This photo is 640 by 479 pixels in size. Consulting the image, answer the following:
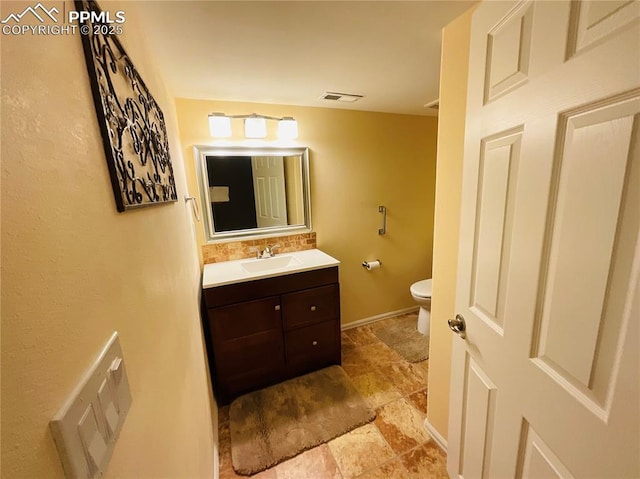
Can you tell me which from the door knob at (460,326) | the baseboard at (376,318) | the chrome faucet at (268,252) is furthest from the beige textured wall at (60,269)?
the baseboard at (376,318)

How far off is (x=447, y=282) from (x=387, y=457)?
3.32 ft

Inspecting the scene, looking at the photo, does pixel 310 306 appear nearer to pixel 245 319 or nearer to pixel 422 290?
pixel 245 319

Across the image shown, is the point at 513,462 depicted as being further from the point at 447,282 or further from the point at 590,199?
the point at 590,199

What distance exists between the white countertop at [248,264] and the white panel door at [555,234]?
3.77 feet

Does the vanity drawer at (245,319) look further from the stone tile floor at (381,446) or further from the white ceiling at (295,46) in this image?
the white ceiling at (295,46)

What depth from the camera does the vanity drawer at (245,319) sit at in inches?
65.2

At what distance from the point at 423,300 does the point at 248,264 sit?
152 centimetres

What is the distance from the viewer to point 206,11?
38.9 inches

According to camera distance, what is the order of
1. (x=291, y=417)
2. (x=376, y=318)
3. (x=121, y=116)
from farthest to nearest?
(x=376, y=318) < (x=291, y=417) < (x=121, y=116)

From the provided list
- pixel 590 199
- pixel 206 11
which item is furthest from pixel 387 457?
pixel 206 11

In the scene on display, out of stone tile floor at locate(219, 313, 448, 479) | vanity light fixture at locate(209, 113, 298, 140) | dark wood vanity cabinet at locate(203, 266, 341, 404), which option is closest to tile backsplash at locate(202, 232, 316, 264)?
dark wood vanity cabinet at locate(203, 266, 341, 404)

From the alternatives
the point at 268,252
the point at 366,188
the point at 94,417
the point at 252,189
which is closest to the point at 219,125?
the point at 252,189

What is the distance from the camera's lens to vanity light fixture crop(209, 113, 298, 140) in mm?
1853

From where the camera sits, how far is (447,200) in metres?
1.21
